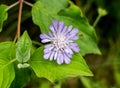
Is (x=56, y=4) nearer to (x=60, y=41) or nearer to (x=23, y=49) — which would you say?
(x=60, y=41)

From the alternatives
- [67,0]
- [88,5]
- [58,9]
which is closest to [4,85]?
[58,9]

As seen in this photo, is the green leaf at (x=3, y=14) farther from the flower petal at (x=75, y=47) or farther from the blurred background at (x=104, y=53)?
the blurred background at (x=104, y=53)

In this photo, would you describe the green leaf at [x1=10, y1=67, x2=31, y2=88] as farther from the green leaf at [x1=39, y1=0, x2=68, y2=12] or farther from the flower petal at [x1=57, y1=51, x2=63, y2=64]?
the green leaf at [x1=39, y1=0, x2=68, y2=12]

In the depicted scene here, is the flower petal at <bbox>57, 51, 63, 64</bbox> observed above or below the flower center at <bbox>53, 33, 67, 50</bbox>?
below

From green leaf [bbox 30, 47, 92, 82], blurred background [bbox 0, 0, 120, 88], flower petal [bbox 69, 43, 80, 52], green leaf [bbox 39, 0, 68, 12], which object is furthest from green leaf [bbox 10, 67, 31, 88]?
blurred background [bbox 0, 0, 120, 88]

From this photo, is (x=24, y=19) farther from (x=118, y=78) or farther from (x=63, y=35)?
(x=118, y=78)

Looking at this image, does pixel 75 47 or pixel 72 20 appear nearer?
pixel 75 47

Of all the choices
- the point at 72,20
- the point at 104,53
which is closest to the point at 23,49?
the point at 72,20
